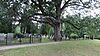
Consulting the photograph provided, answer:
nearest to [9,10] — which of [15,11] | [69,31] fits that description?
[15,11]

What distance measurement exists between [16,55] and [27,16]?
13.1m

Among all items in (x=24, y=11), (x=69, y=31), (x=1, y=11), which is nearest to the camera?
(x=1, y=11)

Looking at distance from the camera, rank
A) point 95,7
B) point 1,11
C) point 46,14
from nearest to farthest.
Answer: point 1,11 < point 46,14 < point 95,7

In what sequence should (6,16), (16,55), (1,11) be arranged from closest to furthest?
(16,55), (1,11), (6,16)

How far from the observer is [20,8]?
23141 mm

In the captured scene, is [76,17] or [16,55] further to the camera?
[76,17]

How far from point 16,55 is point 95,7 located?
23908mm

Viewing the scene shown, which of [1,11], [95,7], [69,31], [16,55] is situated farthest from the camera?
[69,31]

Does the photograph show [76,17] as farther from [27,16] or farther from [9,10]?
[9,10]

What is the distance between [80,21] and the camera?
34.6 metres

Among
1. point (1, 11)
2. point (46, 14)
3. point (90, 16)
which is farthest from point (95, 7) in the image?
point (1, 11)

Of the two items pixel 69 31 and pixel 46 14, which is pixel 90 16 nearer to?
pixel 46 14

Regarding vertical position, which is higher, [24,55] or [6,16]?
[6,16]

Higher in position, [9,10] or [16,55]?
[9,10]
